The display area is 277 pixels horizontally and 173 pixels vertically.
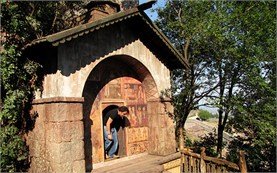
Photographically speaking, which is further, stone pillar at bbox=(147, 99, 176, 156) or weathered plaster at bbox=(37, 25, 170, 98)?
stone pillar at bbox=(147, 99, 176, 156)

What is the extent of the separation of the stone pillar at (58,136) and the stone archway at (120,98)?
3.33 ft

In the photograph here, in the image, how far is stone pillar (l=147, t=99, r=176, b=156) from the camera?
32.9ft

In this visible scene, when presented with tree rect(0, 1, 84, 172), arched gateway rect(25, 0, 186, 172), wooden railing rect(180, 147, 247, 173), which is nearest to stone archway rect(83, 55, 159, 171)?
arched gateway rect(25, 0, 186, 172)

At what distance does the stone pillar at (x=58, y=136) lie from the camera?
7.03 metres

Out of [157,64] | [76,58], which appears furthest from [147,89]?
[76,58]

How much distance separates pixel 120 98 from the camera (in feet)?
31.6

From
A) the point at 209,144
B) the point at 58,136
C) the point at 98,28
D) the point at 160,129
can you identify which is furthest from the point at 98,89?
the point at 209,144

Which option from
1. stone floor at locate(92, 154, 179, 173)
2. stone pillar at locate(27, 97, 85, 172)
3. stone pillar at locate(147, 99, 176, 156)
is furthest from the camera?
stone pillar at locate(147, 99, 176, 156)

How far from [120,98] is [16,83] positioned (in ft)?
11.1

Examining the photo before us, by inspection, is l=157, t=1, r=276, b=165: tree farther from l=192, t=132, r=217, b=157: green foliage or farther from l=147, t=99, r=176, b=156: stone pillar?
l=192, t=132, r=217, b=157: green foliage

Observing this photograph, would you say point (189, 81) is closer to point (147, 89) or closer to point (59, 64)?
point (147, 89)

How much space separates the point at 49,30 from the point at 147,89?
13.3 ft

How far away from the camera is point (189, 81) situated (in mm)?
13477

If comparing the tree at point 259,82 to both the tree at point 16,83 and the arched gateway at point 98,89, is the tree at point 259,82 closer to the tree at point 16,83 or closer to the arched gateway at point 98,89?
the arched gateway at point 98,89
